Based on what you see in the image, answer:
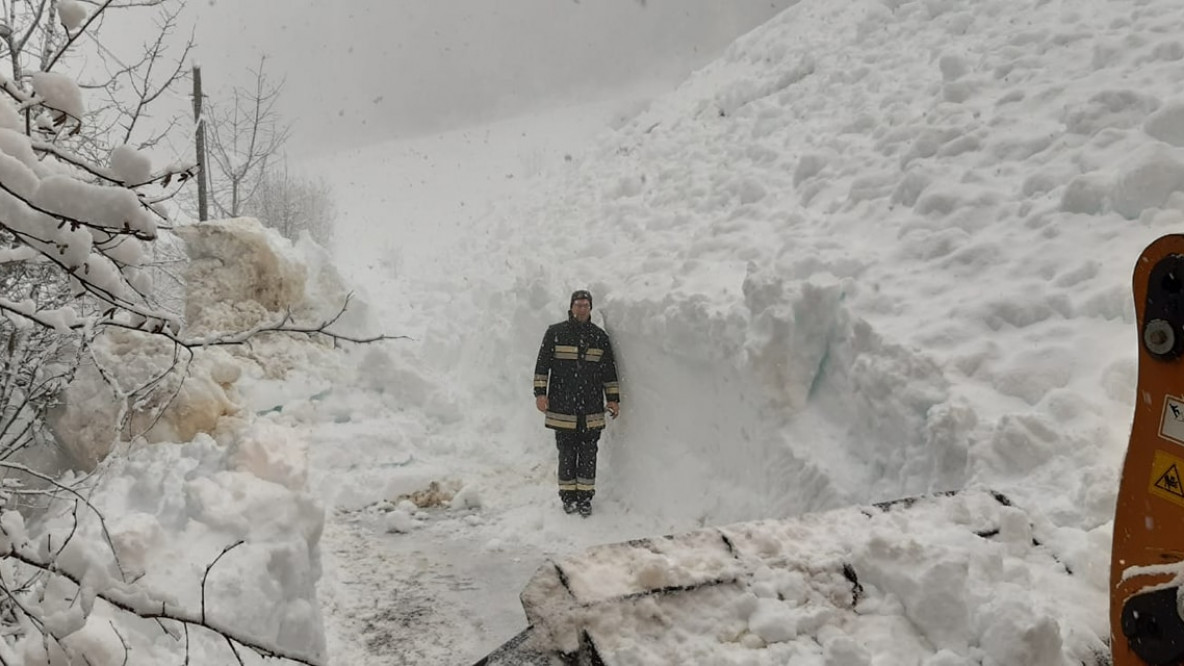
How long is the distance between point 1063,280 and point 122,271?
5133 mm

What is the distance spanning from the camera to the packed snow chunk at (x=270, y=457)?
5.09 metres

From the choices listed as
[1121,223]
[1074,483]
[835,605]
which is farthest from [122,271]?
[1121,223]

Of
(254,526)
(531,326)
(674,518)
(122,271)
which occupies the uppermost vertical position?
(122,271)

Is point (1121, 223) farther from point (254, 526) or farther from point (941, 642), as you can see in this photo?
point (254, 526)

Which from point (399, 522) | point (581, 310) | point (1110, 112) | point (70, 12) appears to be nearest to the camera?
point (70, 12)

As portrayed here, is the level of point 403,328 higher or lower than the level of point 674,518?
higher

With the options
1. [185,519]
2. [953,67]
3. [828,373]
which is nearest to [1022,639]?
[828,373]

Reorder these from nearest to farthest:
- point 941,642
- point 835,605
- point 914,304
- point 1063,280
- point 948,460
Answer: point 941,642 < point 835,605 < point 948,460 < point 1063,280 < point 914,304

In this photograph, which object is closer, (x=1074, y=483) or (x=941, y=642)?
(x=941, y=642)

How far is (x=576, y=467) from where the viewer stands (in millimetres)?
7371

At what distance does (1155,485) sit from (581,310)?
5.56 metres

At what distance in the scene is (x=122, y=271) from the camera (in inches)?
85.8

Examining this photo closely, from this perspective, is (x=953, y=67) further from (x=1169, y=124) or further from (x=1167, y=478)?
(x=1167, y=478)

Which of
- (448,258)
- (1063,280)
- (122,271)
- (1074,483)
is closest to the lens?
(122,271)
